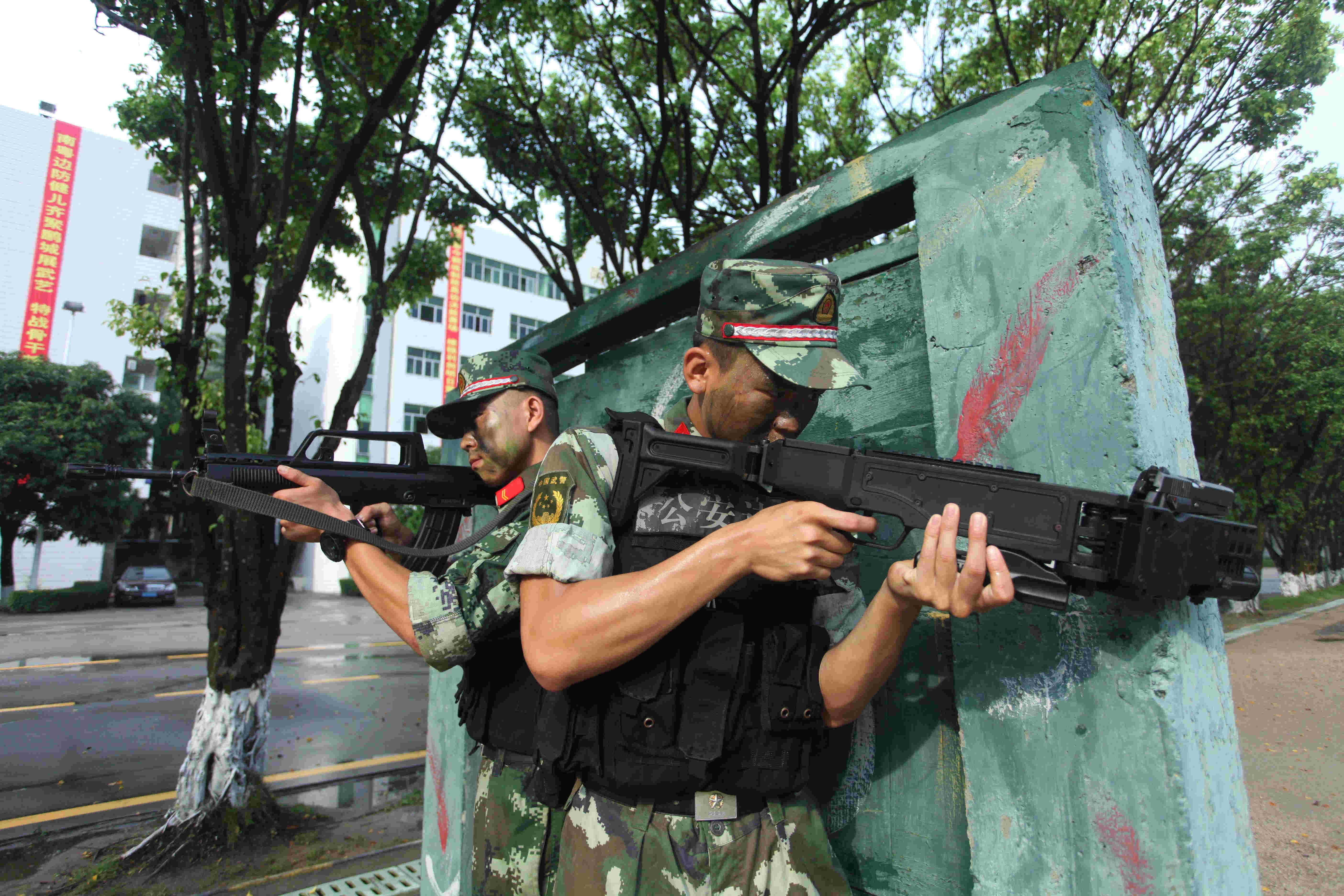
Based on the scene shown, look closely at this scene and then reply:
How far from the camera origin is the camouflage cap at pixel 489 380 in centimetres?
236

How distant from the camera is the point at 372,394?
27766 mm

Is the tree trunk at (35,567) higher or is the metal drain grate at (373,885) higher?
the tree trunk at (35,567)

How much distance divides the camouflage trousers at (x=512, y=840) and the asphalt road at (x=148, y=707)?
5491 mm

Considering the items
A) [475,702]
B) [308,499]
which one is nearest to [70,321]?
[308,499]

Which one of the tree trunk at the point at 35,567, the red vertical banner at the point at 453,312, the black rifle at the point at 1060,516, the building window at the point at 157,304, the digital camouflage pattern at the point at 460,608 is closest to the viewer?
the black rifle at the point at 1060,516

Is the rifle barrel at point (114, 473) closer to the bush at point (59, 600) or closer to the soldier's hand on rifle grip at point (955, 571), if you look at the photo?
the soldier's hand on rifle grip at point (955, 571)

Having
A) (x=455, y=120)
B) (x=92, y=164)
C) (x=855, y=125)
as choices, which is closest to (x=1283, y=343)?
(x=855, y=125)

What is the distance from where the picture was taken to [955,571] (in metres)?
1.06

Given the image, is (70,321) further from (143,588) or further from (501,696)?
(501,696)

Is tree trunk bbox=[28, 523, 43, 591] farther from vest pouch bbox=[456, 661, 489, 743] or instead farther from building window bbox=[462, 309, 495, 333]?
vest pouch bbox=[456, 661, 489, 743]

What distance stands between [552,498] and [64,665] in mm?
13063

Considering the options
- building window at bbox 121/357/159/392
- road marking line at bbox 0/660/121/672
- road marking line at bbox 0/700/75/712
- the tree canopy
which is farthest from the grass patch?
building window at bbox 121/357/159/392

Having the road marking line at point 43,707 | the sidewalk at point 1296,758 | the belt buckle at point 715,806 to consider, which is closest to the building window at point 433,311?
the road marking line at point 43,707

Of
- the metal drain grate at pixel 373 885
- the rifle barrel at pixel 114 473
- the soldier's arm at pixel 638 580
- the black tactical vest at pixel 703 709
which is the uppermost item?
the rifle barrel at pixel 114 473
